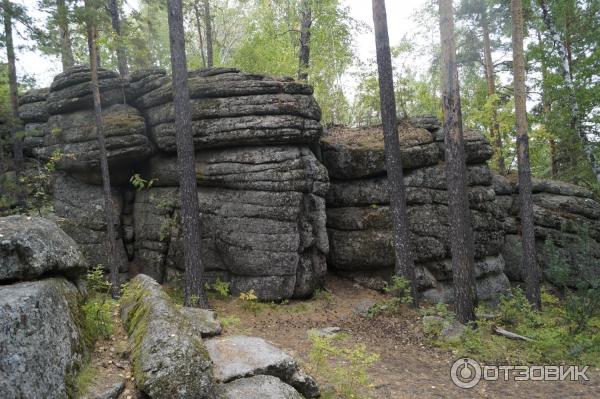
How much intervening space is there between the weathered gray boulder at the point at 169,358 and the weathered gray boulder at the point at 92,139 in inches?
406

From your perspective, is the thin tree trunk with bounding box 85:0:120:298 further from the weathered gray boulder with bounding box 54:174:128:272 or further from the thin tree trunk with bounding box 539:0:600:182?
the thin tree trunk with bounding box 539:0:600:182

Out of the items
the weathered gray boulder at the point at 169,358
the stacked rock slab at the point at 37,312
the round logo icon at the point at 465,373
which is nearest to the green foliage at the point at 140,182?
the stacked rock slab at the point at 37,312

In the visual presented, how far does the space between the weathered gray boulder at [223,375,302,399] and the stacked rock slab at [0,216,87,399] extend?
1.79 m

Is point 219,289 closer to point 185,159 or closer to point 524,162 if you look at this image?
point 185,159

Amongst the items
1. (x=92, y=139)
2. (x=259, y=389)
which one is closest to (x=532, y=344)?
(x=259, y=389)

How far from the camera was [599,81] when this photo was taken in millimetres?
16250

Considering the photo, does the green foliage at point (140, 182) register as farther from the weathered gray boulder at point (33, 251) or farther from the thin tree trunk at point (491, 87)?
the thin tree trunk at point (491, 87)

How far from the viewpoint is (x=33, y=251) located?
447cm

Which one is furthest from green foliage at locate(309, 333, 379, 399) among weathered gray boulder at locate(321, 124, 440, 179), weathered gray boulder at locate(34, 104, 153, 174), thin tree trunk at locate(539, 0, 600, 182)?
thin tree trunk at locate(539, 0, 600, 182)

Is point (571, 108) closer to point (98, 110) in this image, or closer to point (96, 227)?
point (98, 110)

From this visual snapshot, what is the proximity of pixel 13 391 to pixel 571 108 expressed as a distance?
20174mm

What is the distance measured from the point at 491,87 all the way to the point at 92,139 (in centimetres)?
1995

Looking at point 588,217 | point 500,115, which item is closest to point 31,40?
point 500,115

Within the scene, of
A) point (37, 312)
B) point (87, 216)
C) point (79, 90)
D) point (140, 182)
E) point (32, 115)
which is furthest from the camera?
point (32, 115)
